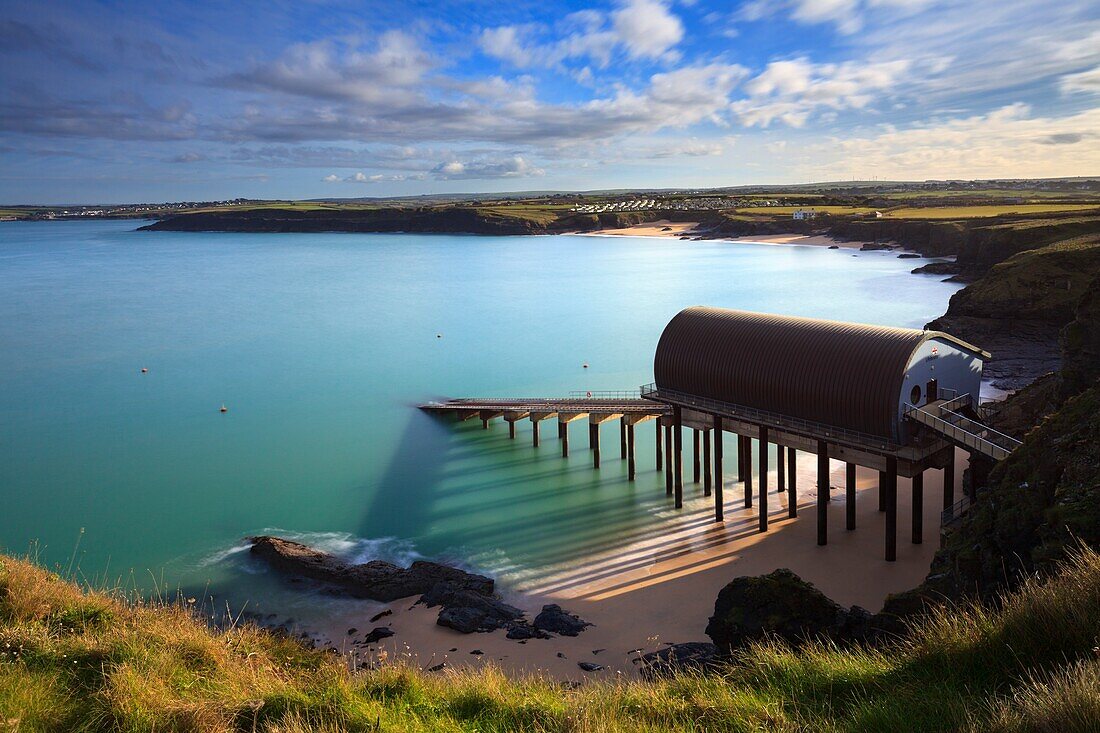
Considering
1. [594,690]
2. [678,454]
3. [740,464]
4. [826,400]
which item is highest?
[826,400]

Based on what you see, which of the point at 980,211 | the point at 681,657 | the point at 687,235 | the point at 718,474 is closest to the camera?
the point at 681,657

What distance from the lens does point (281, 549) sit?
22.6m

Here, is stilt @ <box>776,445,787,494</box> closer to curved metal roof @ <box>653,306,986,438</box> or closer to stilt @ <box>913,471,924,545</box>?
curved metal roof @ <box>653,306,986,438</box>

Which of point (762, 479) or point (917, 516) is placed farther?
point (762, 479)

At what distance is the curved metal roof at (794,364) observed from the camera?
20953mm

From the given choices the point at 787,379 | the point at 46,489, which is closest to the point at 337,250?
the point at 46,489

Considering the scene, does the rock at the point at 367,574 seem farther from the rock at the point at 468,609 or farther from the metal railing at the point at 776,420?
the metal railing at the point at 776,420

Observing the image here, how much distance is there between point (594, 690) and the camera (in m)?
9.21

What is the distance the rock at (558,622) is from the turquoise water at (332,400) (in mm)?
3755

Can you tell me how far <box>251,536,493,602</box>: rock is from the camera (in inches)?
801

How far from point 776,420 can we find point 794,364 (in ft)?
6.03

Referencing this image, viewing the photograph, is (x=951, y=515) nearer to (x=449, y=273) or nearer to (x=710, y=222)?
(x=449, y=273)

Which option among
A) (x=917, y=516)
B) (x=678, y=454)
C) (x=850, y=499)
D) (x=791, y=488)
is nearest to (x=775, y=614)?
(x=917, y=516)

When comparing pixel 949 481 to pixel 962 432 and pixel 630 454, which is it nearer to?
pixel 962 432
